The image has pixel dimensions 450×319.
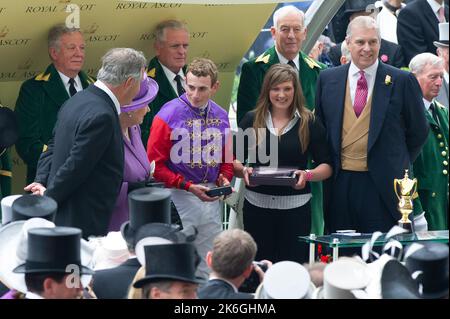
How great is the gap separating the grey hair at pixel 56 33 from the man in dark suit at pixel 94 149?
51.6 inches

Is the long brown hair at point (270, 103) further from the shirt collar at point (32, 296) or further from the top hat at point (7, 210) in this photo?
the shirt collar at point (32, 296)

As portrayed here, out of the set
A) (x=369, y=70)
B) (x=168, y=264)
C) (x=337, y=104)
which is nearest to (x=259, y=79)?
(x=337, y=104)

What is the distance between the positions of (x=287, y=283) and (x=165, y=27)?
438 cm

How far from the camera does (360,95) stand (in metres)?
9.79

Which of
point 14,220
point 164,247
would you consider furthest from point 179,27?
point 164,247

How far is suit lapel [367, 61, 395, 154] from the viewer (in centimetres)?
965

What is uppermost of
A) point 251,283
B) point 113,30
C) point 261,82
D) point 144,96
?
point 113,30

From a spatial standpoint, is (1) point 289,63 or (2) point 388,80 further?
(1) point 289,63

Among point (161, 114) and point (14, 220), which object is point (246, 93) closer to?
point (161, 114)

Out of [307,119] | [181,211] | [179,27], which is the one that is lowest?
[181,211]

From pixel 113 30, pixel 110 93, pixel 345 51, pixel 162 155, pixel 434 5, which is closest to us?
pixel 110 93

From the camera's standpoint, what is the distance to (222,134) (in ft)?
32.2

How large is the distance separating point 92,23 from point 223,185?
1.64 m

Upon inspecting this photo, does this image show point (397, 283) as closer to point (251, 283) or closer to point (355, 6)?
point (251, 283)
